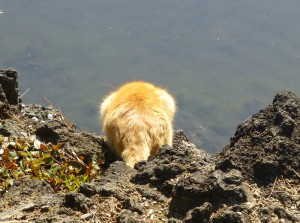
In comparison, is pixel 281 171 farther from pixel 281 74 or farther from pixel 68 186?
pixel 281 74

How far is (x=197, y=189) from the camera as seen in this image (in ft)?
19.3

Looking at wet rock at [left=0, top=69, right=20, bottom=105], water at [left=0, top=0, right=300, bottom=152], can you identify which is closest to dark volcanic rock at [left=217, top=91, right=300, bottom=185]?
wet rock at [left=0, top=69, right=20, bottom=105]

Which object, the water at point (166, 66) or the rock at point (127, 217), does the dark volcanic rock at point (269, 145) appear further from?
the water at point (166, 66)

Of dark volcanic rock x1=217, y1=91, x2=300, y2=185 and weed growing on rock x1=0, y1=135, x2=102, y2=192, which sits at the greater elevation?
dark volcanic rock x1=217, y1=91, x2=300, y2=185

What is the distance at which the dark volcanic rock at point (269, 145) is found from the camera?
6.55 metres

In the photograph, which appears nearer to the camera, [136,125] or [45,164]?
[45,164]

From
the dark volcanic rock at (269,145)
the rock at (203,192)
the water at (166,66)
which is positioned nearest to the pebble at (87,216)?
the rock at (203,192)

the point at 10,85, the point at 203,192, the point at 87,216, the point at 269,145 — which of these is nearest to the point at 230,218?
the point at 203,192

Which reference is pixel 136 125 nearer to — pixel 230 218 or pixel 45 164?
pixel 45 164

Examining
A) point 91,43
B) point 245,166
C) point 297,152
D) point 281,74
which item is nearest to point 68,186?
point 245,166

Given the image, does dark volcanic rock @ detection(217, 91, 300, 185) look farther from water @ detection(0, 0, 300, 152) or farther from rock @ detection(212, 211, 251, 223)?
water @ detection(0, 0, 300, 152)

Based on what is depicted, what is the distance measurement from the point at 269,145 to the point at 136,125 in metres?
2.67

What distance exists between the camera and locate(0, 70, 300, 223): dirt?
Result: 571 centimetres

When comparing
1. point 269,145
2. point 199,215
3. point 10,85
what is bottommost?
point 10,85
